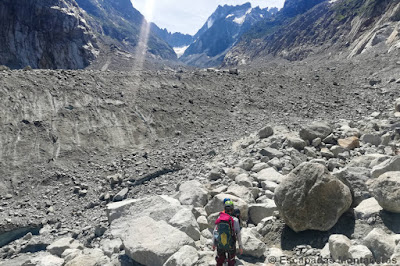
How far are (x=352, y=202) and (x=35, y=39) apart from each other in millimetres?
88535

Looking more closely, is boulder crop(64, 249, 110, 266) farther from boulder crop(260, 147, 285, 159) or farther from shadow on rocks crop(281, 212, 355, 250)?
boulder crop(260, 147, 285, 159)

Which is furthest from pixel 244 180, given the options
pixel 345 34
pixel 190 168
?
pixel 345 34

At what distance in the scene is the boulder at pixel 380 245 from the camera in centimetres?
546

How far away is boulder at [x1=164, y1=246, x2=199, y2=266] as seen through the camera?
6.44 meters

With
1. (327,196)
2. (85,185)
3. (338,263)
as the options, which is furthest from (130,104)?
(338,263)

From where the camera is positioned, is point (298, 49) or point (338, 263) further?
point (298, 49)

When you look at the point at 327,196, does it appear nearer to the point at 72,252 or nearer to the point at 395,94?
the point at 72,252

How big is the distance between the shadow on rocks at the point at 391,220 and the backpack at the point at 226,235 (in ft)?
12.2

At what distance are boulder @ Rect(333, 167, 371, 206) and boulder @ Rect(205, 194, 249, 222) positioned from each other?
120 inches

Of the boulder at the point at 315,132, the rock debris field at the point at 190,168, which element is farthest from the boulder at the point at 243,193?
the boulder at the point at 315,132

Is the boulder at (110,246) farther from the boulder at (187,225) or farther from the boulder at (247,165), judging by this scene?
the boulder at (247,165)

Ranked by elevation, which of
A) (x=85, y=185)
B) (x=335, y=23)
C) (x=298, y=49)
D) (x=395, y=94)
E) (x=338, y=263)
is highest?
(x=335, y=23)

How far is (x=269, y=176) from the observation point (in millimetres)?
11633

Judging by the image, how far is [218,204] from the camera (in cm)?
966
